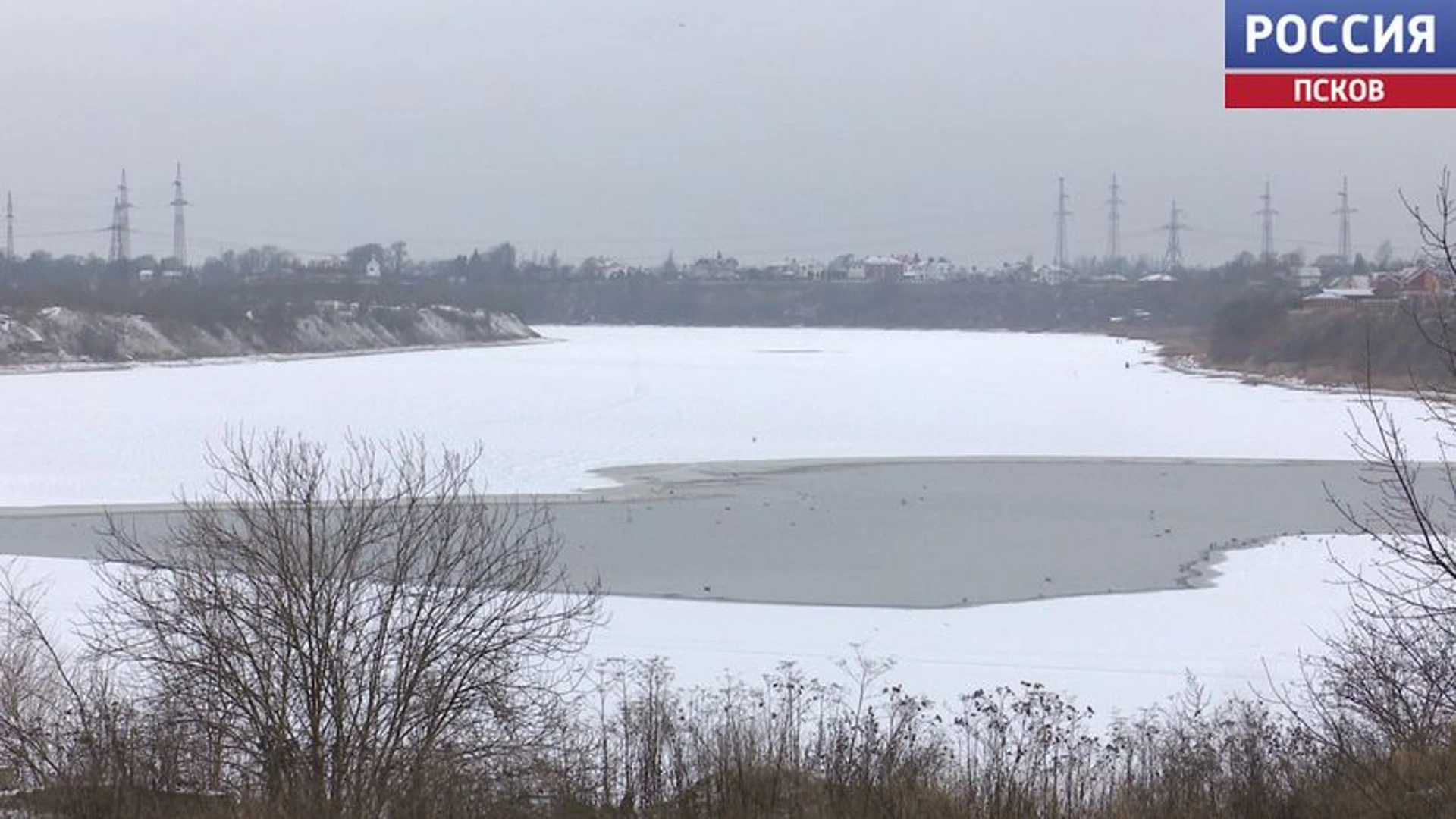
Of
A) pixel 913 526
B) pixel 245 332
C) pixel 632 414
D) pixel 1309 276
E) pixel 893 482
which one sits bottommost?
pixel 913 526

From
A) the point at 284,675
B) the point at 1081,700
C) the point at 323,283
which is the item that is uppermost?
the point at 323,283

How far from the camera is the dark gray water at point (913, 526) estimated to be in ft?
42.3

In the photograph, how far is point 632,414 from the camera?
98.6ft

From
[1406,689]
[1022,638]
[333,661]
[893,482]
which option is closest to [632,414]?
[893,482]

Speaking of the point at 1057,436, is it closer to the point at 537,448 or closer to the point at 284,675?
the point at 537,448

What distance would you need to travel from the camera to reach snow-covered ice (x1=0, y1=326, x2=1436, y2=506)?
2191 centimetres

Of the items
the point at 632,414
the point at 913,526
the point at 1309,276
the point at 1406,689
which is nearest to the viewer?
the point at 1406,689

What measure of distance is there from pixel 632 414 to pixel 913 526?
14.5m

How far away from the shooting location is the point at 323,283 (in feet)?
252

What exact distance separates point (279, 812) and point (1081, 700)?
195 inches

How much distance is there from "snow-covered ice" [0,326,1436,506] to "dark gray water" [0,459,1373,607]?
5.07ft

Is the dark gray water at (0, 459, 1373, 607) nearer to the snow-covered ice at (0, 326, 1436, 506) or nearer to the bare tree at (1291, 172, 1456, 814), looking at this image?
the snow-covered ice at (0, 326, 1436, 506)

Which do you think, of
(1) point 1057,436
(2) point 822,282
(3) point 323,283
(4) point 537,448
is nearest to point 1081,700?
(4) point 537,448

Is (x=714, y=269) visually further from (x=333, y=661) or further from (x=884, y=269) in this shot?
(x=333, y=661)
